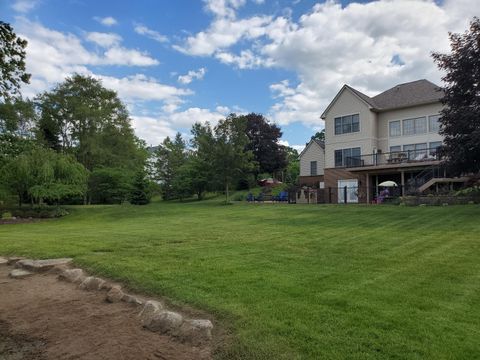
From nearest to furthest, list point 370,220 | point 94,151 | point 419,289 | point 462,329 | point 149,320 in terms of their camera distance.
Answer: point 462,329 < point 149,320 < point 419,289 < point 370,220 < point 94,151

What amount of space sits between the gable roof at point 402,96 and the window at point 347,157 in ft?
11.5

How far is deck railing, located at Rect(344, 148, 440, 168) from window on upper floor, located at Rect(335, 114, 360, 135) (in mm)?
2487

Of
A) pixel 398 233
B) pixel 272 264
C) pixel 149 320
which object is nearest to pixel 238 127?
pixel 398 233

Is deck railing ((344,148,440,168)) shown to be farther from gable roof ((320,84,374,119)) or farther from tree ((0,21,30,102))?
tree ((0,21,30,102))

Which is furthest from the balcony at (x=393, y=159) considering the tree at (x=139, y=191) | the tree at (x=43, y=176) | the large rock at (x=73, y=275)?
the large rock at (x=73, y=275)

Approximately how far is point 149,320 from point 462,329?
10.3 ft

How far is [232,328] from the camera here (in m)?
3.78

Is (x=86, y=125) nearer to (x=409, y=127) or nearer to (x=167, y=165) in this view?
(x=167, y=165)

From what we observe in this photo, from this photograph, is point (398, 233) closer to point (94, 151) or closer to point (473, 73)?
point (473, 73)

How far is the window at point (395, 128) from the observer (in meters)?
29.6

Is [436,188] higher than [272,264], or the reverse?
[436,188]

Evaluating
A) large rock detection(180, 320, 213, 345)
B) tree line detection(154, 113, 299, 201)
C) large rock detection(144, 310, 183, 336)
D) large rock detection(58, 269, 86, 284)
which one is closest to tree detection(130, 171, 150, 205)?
tree line detection(154, 113, 299, 201)

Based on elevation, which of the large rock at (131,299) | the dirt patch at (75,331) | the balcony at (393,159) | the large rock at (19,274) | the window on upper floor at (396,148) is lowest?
the dirt patch at (75,331)

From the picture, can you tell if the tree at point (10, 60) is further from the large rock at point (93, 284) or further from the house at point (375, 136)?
the house at point (375, 136)
